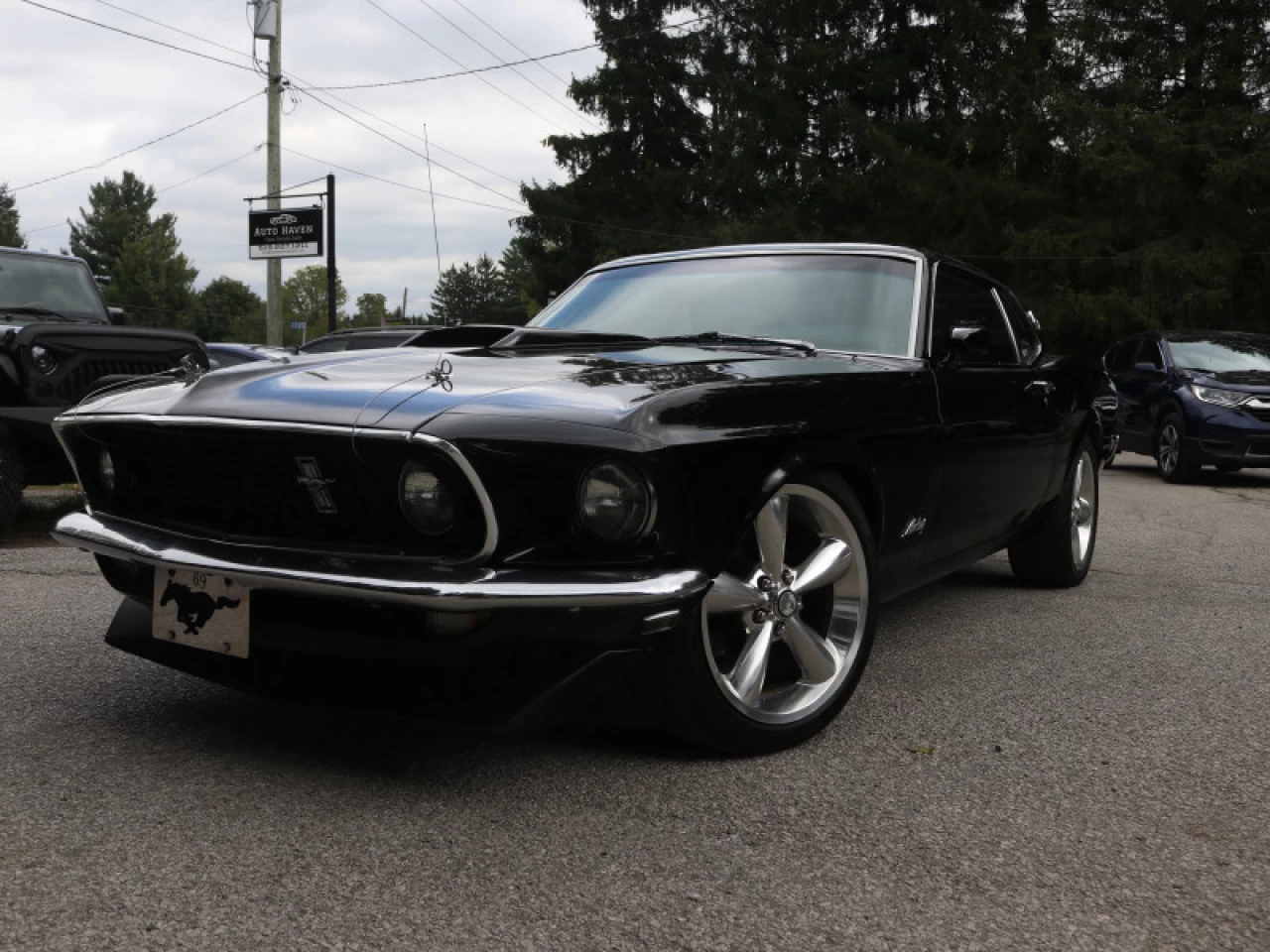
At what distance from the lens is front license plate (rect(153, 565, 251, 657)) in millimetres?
2717

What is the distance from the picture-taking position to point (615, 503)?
260 cm

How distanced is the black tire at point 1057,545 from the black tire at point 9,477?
5.01 meters

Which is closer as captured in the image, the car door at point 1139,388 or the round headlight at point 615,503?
the round headlight at point 615,503

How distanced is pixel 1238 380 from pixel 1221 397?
0.32 metres

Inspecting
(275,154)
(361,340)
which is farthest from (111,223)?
(361,340)

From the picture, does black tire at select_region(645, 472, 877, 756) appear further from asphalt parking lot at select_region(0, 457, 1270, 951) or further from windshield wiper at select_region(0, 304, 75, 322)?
windshield wiper at select_region(0, 304, 75, 322)

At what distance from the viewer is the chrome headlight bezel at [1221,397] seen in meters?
11.5

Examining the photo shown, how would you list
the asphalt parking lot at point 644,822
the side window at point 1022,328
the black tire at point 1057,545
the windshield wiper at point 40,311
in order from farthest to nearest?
the windshield wiper at point 40,311
the black tire at point 1057,545
the side window at point 1022,328
the asphalt parking lot at point 644,822

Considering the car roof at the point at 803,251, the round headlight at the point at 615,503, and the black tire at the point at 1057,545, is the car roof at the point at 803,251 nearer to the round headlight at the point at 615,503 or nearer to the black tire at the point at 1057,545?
the black tire at the point at 1057,545

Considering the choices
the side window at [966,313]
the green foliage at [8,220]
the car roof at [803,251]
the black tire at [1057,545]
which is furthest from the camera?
the green foliage at [8,220]

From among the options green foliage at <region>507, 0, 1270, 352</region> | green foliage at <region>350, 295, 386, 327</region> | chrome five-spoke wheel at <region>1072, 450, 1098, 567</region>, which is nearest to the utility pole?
green foliage at <region>507, 0, 1270, 352</region>

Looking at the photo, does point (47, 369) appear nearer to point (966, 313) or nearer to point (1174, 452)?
point (966, 313)

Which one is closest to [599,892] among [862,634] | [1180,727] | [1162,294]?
[862,634]

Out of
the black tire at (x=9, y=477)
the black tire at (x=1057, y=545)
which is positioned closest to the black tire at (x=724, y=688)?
the black tire at (x=1057, y=545)
